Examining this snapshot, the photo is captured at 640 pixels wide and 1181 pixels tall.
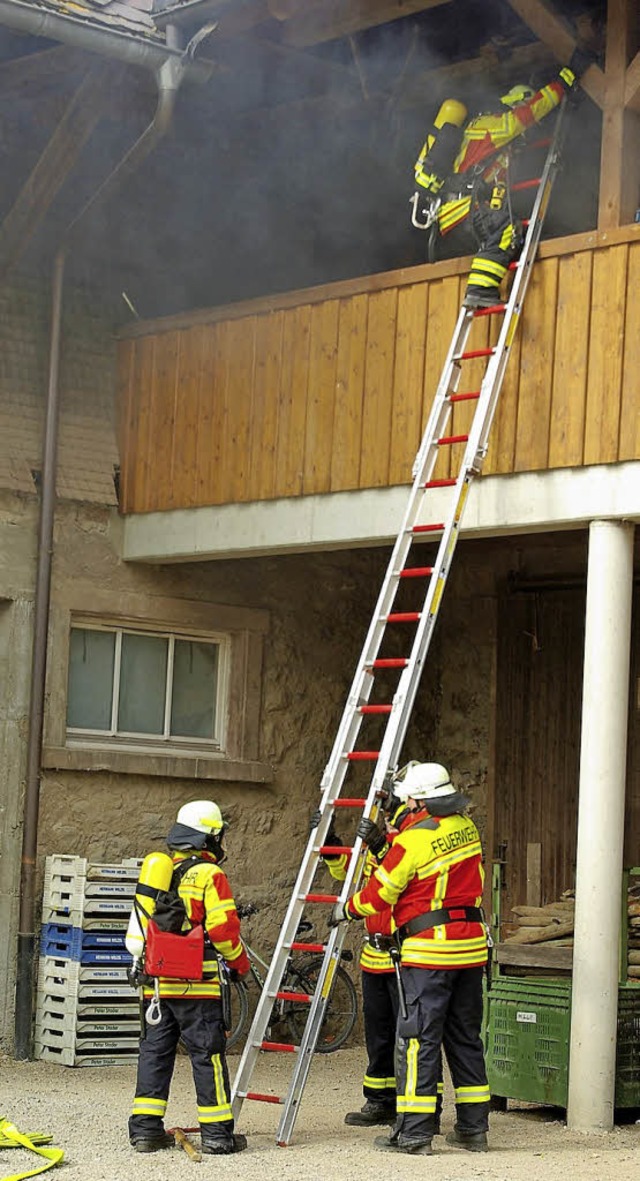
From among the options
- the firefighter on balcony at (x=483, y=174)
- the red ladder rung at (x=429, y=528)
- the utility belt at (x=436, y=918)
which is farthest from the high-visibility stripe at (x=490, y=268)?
the utility belt at (x=436, y=918)

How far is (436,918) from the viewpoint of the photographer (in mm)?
8008

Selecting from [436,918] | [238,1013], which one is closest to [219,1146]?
[436,918]

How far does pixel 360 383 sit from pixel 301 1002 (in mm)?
4254

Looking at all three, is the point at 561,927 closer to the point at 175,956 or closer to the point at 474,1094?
the point at 474,1094

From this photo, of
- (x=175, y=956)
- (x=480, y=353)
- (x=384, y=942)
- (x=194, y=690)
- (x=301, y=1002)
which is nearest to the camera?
(x=175, y=956)

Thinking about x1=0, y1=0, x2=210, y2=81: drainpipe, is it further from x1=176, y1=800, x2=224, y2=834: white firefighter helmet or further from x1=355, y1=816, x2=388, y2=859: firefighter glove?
x1=355, y1=816, x2=388, y2=859: firefighter glove

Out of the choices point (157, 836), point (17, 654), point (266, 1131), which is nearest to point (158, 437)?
point (17, 654)

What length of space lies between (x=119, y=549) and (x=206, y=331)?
61.0 inches

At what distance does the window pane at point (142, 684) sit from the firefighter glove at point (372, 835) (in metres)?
3.77

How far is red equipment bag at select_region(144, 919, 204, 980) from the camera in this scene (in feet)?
25.4

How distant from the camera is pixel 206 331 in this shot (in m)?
11.2

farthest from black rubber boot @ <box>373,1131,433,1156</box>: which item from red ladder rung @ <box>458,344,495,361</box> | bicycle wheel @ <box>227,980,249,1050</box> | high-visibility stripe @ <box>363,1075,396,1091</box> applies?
red ladder rung @ <box>458,344,495,361</box>

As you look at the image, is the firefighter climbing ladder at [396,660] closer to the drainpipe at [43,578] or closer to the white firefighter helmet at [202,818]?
the white firefighter helmet at [202,818]

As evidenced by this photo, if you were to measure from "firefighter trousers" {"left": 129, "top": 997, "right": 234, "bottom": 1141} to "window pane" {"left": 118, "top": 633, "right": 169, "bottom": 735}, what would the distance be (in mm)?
3877
